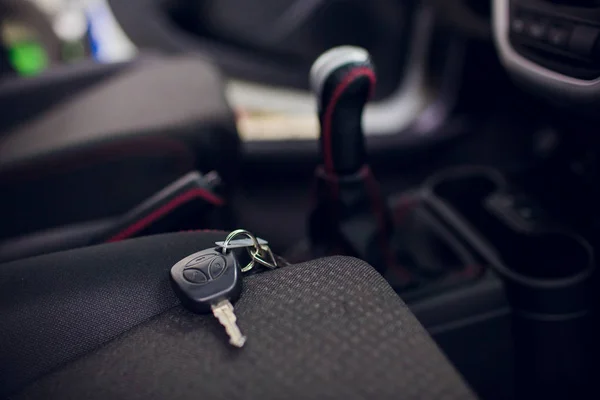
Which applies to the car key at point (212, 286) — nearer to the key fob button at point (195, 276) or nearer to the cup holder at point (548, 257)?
the key fob button at point (195, 276)

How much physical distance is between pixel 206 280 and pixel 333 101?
406 mm

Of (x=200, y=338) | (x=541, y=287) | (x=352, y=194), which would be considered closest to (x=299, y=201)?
(x=352, y=194)

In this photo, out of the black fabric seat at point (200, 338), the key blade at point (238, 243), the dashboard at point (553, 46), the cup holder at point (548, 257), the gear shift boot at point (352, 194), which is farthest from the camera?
the cup holder at point (548, 257)

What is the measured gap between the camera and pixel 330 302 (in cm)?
48

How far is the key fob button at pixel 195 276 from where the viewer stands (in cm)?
48

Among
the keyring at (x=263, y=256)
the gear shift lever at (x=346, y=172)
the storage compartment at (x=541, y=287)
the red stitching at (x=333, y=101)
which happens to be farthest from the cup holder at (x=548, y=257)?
the keyring at (x=263, y=256)

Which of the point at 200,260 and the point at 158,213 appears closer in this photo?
the point at 200,260

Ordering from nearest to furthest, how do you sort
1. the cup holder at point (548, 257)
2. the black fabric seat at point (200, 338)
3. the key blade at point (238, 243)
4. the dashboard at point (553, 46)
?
the black fabric seat at point (200, 338)
the key blade at point (238, 243)
the dashboard at point (553, 46)
the cup holder at point (548, 257)

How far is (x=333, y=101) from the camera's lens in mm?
809

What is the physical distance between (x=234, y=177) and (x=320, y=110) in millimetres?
292

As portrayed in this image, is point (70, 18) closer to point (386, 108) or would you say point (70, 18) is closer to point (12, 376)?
point (386, 108)

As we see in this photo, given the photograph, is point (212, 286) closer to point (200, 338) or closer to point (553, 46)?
point (200, 338)

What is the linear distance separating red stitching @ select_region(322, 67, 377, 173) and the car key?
36cm

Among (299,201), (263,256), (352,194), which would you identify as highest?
(263,256)
